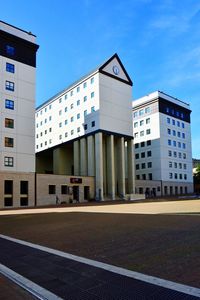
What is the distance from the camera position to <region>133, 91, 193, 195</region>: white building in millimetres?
76425

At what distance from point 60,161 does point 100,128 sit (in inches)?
667

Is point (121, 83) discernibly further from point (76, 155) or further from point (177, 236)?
point (177, 236)

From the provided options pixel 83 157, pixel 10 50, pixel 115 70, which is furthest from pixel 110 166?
pixel 10 50

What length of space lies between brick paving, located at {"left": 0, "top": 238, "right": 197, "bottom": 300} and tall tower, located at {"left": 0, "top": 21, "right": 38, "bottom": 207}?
35326mm

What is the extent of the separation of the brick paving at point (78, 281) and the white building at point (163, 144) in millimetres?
63563

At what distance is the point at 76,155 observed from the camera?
203 ft

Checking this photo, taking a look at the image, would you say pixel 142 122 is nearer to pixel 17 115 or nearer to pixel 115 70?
pixel 115 70

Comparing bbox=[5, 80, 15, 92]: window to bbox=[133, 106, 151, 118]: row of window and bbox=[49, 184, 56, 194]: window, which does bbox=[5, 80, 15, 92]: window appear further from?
bbox=[133, 106, 151, 118]: row of window

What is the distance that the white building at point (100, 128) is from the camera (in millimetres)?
56875

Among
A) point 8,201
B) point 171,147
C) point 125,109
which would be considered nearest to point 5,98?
point 8,201

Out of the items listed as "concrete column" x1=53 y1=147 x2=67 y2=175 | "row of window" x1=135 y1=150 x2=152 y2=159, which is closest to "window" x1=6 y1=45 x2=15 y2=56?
"concrete column" x1=53 y1=147 x2=67 y2=175

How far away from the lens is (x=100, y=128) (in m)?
55.8

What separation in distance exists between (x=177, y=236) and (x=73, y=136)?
53.5m

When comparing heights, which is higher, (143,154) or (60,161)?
(143,154)
